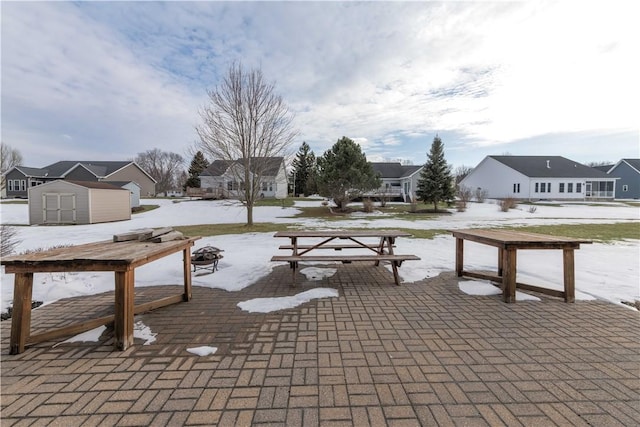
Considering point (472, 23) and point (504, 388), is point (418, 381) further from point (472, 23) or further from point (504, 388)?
point (472, 23)

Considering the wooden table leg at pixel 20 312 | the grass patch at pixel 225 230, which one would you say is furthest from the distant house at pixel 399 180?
the wooden table leg at pixel 20 312

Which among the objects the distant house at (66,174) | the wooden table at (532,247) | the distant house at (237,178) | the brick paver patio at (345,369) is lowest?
the brick paver patio at (345,369)

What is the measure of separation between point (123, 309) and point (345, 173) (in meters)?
19.0

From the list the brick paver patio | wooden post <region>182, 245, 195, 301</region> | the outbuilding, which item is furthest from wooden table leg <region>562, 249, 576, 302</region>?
the outbuilding

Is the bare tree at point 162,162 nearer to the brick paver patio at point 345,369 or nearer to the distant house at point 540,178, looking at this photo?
the distant house at point 540,178

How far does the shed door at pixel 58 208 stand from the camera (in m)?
17.8

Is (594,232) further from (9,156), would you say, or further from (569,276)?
(9,156)

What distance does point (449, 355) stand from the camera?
2709 mm

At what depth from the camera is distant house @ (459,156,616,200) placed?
113 feet

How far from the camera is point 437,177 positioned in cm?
2328

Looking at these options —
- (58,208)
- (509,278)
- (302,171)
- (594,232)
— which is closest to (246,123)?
(509,278)

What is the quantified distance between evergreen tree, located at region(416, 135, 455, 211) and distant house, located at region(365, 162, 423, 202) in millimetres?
10517

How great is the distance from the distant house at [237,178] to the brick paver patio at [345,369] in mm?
10973

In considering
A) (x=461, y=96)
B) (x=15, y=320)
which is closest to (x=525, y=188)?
(x=461, y=96)
